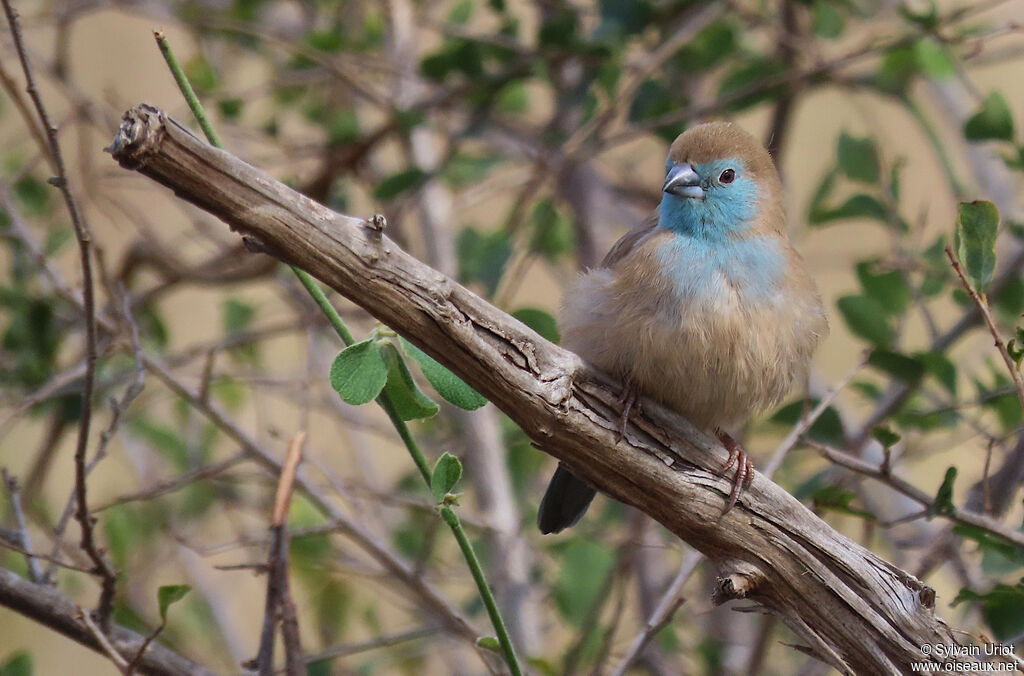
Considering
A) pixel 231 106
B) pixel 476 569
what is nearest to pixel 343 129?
pixel 231 106

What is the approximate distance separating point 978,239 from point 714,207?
804 millimetres

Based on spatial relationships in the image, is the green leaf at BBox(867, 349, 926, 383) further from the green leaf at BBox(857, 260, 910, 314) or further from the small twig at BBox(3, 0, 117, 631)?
the small twig at BBox(3, 0, 117, 631)

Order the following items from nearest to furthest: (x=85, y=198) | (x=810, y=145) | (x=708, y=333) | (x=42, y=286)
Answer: (x=708, y=333) → (x=42, y=286) → (x=85, y=198) → (x=810, y=145)

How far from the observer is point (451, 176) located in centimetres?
458

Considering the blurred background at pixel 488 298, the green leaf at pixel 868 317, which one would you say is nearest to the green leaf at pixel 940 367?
the blurred background at pixel 488 298

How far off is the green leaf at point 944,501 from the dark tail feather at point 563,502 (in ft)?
2.82

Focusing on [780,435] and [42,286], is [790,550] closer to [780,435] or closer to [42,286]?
[780,435]

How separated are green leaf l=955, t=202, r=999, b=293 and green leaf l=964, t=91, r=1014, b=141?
114 cm

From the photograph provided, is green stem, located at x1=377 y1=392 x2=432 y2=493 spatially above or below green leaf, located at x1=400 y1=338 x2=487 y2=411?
below

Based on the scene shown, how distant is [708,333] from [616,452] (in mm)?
512

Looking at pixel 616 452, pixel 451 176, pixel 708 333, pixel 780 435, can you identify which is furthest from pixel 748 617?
pixel 616 452

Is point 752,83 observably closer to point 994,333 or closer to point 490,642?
point 994,333

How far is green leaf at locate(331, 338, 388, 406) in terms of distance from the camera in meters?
1.87

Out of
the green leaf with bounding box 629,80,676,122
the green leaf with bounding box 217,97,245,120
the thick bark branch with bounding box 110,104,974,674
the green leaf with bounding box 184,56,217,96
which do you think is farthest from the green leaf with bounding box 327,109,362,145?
the thick bark branch with bounding box 110,104,974,674
